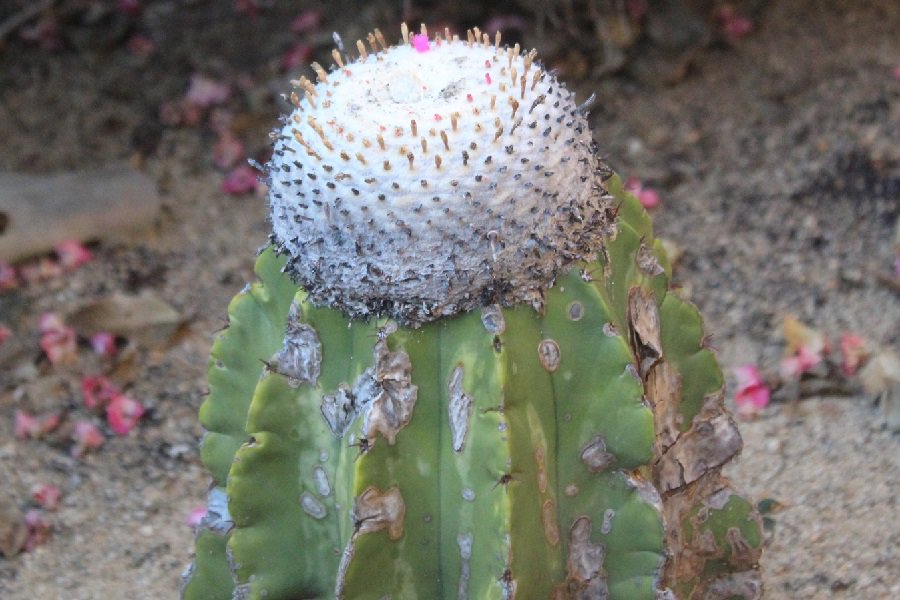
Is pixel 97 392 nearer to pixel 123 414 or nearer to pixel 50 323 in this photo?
pixel 123 414

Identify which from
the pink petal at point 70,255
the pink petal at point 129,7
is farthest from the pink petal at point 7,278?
the pink petal at point 129,7

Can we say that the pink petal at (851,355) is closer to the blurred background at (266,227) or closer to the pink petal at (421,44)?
the blurred background at (266,227)

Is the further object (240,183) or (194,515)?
(240,183)

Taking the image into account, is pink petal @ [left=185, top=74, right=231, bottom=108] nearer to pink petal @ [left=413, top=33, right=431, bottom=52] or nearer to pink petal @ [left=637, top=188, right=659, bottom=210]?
pink petal @ [left=637, top=188, right=659, bottom=210]

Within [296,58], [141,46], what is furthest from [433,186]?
[141,46]

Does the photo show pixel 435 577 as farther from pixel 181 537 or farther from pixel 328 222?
pixel 181 537

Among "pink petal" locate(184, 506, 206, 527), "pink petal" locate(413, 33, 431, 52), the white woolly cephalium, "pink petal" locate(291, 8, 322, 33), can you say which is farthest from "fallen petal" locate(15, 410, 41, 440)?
"pink petal" locate(291, 8, 322, 33)

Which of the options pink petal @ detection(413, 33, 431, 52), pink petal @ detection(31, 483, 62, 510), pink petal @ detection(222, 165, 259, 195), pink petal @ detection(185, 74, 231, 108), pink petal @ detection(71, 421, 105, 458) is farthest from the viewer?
pink petal @ detection(185, 74, 231, 108)
